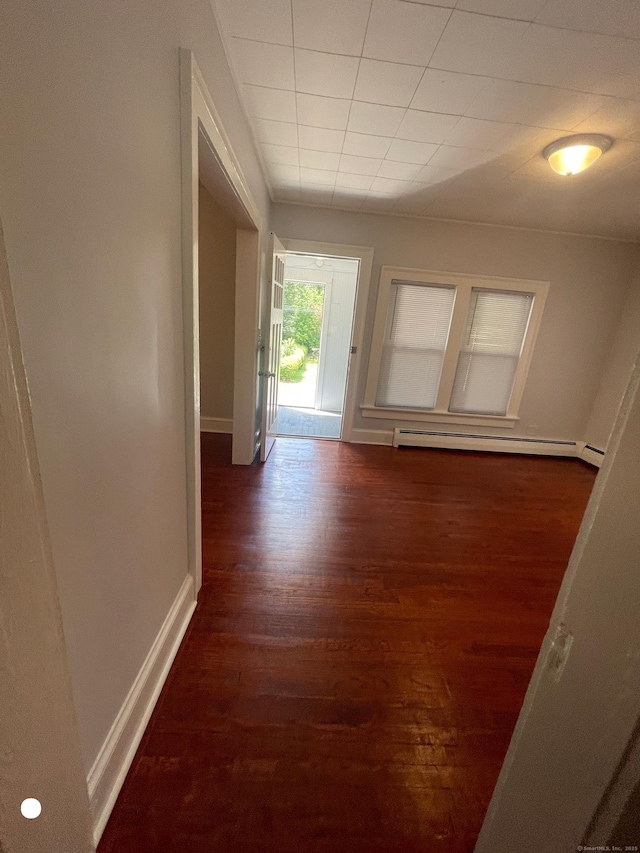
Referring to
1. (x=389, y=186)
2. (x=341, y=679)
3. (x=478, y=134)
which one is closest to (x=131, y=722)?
(x=341, y=679)

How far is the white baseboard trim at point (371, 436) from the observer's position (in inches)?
Answer: 165

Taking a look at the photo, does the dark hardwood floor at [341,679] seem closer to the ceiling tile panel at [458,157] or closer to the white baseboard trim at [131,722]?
the white baseboard trim at [131,722]

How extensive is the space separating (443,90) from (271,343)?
2108mm

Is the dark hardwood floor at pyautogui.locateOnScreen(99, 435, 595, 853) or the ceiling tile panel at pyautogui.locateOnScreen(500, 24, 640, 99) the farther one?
the ceiling tile panel at pyautogui.locateOnScreen(500, 24, 640, 99)

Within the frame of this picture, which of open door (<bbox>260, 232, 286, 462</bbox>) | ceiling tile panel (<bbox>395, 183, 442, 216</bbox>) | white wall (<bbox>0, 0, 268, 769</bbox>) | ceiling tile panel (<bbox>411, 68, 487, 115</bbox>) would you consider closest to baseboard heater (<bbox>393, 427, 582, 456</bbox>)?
open door (<bbox>260, 232, 286, 462</bbox>)

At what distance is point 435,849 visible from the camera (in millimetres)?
940

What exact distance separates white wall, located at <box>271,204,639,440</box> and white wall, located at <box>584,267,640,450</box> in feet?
0.21

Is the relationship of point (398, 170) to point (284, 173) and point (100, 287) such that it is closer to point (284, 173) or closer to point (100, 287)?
point (284, 173)

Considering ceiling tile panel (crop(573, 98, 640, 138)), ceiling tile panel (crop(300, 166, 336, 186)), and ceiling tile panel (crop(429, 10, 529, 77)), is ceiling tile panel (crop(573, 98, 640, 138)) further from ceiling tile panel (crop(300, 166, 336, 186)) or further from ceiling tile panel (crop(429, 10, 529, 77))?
ceiling tile panel (crop(300, 166, 336, 186))

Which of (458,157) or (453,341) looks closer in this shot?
(458,157)

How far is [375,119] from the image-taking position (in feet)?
6.39

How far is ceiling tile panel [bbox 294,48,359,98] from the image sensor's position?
1540 millimetres

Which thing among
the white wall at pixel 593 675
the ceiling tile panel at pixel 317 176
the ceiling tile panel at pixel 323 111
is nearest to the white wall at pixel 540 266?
the ceiling tile panel at pixel 317 176

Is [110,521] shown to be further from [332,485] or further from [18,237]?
[332,485]
